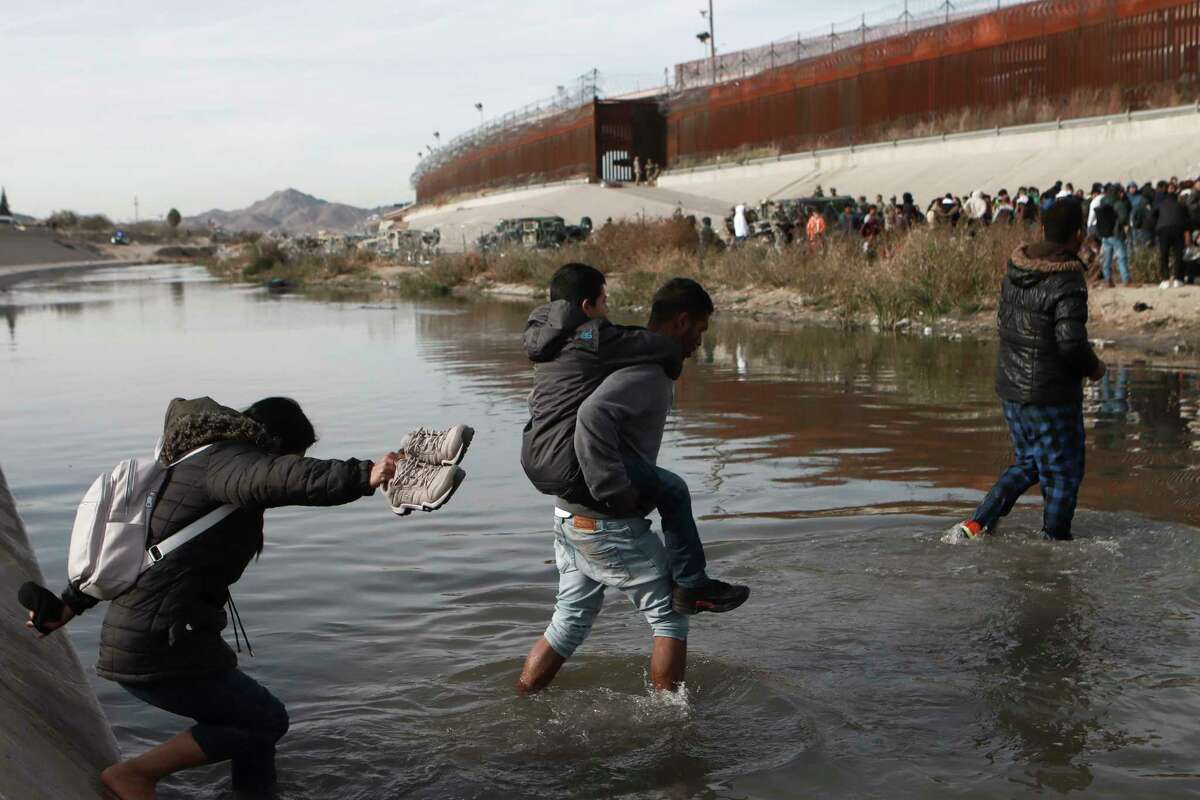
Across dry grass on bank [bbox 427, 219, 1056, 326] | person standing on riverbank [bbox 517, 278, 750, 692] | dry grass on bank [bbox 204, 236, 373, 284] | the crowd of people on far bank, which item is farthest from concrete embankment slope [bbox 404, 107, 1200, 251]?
person standing on riverbank [bbox 517, 278, 750, 692]

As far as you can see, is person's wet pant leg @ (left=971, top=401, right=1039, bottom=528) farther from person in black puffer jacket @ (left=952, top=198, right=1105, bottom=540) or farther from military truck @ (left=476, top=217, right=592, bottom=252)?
military truck @ (left=476, top=217, right=592, bottom=252)

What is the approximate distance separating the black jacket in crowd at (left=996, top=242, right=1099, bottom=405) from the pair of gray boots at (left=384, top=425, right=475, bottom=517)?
13.0ft

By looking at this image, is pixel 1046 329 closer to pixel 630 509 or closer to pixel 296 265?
pixel 630 509

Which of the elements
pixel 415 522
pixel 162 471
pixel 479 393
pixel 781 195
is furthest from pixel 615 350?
pixel 781 195

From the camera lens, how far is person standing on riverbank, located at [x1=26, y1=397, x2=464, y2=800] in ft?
12.5

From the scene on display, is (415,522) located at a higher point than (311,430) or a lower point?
lower

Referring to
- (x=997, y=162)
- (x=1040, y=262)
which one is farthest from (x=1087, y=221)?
(x=1040, y=262)

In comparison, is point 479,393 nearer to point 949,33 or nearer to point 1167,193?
point 1167,193

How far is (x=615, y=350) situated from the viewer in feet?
15.4

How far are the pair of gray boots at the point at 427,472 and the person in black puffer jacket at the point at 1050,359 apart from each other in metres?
3.98

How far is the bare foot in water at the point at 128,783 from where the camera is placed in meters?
4.21

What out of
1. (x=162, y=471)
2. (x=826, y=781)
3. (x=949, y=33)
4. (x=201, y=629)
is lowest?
(x=826, y=781)

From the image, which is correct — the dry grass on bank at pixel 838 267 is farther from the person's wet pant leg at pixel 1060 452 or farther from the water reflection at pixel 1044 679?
the water reflection at pixel 1044 679

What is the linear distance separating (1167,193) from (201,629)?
60.1 feet
